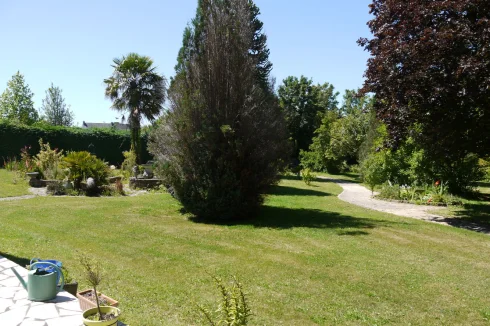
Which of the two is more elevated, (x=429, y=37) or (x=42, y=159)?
(x=429, y=37)

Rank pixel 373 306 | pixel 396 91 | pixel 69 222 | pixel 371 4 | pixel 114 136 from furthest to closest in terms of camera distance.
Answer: pixel 114 136, pixel 371 4, pixel 396 91, pixel 69 222, pixel 373 306

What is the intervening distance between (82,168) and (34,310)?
470 inches

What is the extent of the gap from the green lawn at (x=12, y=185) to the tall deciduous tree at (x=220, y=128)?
6.92 metres

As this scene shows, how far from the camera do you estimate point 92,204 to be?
1220 cm

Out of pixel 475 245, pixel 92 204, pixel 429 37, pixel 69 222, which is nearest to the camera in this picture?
pixel 475 245

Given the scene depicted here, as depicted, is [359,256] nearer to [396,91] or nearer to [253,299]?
[253,299]

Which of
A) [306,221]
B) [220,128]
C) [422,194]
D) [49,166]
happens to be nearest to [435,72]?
[306,221]

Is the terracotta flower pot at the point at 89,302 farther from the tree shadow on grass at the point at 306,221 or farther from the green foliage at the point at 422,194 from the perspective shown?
the green foliage at the point at 422,194

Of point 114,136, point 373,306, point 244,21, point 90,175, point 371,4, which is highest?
point 371,4

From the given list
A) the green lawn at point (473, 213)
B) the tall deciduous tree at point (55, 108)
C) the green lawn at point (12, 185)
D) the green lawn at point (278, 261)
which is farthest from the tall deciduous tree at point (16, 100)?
the green lawn at point (473, 213)

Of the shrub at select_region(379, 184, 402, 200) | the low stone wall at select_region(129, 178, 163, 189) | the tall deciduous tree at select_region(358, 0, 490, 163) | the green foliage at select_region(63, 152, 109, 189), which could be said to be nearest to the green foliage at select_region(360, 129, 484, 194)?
the shrub at select_region(379, 184, 402, 200)

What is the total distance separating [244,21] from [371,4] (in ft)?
17.3

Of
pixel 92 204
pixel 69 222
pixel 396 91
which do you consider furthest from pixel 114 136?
pixel 396 91

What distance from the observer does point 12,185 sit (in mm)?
15766
